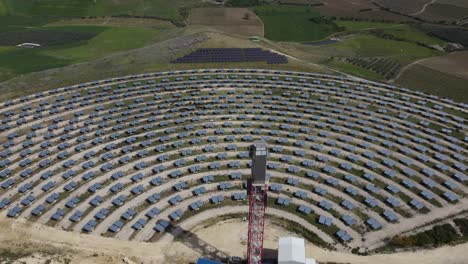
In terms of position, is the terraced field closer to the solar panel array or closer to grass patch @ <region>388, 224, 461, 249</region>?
grass patch @ <region>388, 224, 461, 249</region>

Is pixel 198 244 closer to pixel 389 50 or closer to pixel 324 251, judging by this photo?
pixel 324 251

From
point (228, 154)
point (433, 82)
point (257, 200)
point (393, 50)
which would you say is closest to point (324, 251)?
point (257, 200)

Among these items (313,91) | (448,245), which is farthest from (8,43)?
(448,245)

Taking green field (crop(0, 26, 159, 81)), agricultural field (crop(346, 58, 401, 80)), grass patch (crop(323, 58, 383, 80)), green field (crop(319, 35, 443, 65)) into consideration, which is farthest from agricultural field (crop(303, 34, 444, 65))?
green field (crop(0, 26, 159, 81))

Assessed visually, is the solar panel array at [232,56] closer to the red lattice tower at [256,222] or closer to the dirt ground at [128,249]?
the dirt ground at [128,249]

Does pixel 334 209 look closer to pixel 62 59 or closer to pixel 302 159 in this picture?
pixel 302 159
